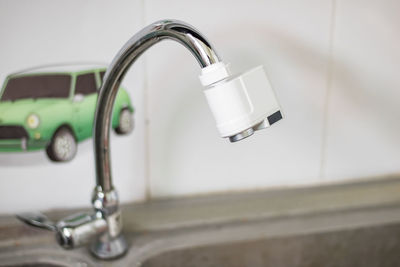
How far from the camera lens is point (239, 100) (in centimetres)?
41

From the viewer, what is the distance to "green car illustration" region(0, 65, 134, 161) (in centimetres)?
58

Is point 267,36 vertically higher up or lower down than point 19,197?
higher up

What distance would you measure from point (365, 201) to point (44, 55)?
0.57 m

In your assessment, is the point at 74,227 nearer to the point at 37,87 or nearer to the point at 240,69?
the point at 37,87

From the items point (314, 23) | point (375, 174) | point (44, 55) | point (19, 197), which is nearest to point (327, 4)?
point (314, 23)

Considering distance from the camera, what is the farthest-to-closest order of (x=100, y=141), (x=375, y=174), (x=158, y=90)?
(x=375, y=174)
(x=158, y=90)
(x=100, y=141)

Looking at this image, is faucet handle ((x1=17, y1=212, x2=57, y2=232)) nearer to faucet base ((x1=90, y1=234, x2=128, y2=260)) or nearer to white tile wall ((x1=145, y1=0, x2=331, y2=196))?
faucet base ((x1=90, y1=234, x2=128, y2=260))

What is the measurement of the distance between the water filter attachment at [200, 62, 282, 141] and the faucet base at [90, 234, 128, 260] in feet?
0.85

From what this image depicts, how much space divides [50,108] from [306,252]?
1.47ft

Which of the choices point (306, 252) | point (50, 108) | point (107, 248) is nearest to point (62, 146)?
point (50, 108)

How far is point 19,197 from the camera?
24.5 inches

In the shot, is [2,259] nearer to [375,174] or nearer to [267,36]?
[267,36]

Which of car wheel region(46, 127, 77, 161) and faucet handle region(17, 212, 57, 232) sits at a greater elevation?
car wheel region(46, 127, 77, 161)

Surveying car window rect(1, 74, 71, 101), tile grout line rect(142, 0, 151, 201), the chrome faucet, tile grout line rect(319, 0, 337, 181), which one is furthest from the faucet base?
tile grout line rect(319, 0, 337, 181)
